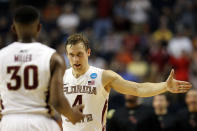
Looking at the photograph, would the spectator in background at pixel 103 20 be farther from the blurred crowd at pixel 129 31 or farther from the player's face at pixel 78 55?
the player's face at pixel 78 55

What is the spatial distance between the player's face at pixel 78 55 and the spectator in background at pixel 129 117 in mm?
3250

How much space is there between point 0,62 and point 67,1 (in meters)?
15.8

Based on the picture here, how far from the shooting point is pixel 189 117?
1176cm

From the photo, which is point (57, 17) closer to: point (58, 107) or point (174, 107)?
point (174, 107)

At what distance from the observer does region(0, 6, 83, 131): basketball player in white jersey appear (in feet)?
18.0

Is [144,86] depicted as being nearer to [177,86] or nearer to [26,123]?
[177,86]

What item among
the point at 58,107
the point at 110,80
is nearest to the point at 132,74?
the point at 110,80

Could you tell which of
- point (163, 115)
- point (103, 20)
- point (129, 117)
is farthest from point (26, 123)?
point (103, 20)

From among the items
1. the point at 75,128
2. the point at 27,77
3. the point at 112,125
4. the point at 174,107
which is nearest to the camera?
the point at 27,77

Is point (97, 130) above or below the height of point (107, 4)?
below

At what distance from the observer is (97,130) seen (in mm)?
7500

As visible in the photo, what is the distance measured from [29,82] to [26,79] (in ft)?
0.17

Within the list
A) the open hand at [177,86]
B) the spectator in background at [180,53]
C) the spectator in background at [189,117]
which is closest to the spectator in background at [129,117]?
the spectator in background at [189,117]

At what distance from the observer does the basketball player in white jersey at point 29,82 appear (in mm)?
5500
